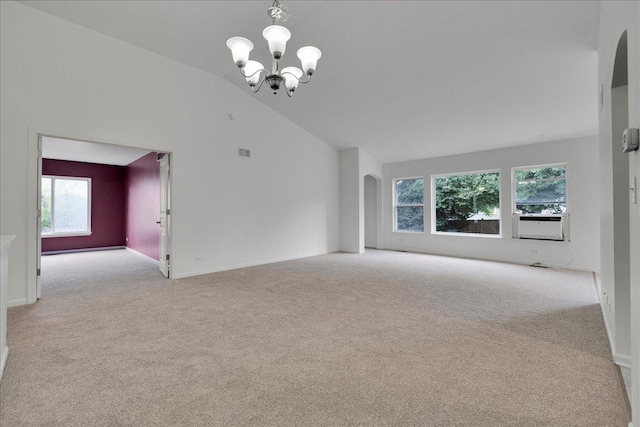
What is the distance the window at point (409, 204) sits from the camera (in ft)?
25.6

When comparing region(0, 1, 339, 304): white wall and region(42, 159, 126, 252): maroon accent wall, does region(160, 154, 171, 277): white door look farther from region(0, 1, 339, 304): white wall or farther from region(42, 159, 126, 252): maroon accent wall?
region(42, 159, 126, 252): maroon accent wall

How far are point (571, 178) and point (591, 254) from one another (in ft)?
4.65

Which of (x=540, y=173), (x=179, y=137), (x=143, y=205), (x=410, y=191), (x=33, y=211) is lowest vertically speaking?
(x=33, y=211)

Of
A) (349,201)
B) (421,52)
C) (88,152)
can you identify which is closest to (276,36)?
(421,52)

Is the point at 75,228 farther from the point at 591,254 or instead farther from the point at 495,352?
the point at 591,254

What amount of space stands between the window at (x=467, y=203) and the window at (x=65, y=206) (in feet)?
31.9

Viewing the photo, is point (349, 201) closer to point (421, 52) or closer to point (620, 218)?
point (421, 52)

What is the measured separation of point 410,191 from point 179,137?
18.8 feet

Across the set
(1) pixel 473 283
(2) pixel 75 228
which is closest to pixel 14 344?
(1) pixel 473 283

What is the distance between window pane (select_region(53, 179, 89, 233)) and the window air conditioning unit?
11090 mm

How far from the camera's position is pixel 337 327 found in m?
2.80

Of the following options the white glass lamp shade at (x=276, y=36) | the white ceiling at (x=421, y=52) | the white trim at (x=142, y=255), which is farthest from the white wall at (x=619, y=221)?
the white trim at (x=142, y=255)

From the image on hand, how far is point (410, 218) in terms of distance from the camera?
26.3 feet

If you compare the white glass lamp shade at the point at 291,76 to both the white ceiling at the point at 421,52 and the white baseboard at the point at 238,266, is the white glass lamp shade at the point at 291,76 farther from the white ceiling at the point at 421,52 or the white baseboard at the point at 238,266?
the white baseboard at the point at 238,266
